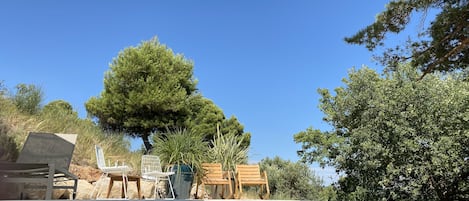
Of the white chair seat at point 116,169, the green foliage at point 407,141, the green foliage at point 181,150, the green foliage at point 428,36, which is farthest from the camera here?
the green foliage at point 407,141

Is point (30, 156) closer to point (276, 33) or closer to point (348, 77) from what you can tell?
point (348, 77)

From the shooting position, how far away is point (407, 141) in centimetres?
722

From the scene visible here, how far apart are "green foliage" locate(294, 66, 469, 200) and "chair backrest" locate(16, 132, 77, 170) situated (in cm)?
→ 611

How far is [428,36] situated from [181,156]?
4.63 metres

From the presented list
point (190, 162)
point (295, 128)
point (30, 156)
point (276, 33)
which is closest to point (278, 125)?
point (295, 128)

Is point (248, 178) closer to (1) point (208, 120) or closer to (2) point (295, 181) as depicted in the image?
(2) point (295, 181)

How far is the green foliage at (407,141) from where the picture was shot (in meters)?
7.02

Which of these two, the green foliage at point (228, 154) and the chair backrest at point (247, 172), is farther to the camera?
the green foliage at point (228, 154)

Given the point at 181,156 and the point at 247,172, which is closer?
the point at 181,156

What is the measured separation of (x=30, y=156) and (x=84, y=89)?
23.5ft

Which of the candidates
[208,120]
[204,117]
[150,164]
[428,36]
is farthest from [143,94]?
[428,36]

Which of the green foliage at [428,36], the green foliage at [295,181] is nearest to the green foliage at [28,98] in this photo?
the green foliage at [295,181]

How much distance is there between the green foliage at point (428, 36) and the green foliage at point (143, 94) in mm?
7253

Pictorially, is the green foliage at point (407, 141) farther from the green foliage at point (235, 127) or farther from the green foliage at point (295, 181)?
the green foliage at point (235, 127)
